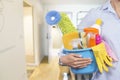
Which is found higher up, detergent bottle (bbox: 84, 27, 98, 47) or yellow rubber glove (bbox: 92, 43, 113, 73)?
detergent bottle (bbox: 84, 27, 98, 47)

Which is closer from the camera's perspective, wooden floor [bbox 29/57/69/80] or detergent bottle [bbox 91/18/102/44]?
detergent bottle [bbox 91/18/102/44]

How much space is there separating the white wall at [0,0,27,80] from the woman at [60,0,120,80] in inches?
44.8

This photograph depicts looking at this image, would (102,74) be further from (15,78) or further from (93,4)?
(93,4)

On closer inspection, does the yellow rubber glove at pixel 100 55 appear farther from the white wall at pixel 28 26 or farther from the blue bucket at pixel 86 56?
the white wall at pixel 28 26

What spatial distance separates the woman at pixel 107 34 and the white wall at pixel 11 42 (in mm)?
1137

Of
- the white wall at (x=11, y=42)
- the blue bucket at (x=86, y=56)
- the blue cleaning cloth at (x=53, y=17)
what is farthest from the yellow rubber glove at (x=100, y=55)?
the white wall at (x=11, y=42)

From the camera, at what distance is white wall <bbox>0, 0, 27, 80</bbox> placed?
69.2 inches

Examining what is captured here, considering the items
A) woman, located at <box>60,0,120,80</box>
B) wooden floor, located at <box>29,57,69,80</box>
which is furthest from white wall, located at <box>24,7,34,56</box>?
woman, located at <box>60,0,120,80</box>

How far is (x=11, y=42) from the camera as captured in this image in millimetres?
2006

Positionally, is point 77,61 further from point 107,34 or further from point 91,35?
point 107,34

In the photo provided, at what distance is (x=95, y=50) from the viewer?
700mm

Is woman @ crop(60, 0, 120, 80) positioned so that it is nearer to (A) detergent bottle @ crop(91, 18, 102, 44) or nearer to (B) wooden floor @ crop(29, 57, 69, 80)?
(A) detergent bottle @ crop(91, 18, 102, 44)

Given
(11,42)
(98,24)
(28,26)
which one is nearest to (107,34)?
(98,24)

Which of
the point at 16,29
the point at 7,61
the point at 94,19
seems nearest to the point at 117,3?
the point at 94,19
